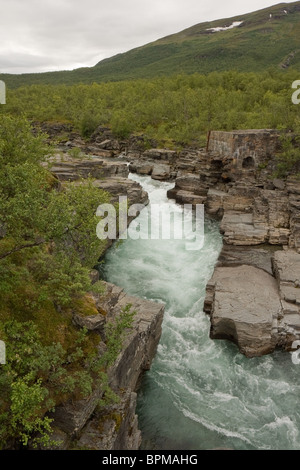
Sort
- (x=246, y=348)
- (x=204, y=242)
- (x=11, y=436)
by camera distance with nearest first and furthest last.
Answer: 1. (x=11, y=436)
2. (x=246, y=348)
3. (x=204, y=242)

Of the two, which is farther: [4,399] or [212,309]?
[212,309]

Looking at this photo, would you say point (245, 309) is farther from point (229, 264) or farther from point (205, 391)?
point (229, 264)

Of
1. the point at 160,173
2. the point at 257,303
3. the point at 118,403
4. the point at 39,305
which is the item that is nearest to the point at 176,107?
the point at 160,173

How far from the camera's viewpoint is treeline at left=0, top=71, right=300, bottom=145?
7288 cm

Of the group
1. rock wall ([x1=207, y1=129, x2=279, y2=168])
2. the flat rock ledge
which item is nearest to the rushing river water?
the flat rock ledge

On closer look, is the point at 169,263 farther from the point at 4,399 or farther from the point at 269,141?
the point at 269,141

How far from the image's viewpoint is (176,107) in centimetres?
9212

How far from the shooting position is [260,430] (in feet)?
54.4

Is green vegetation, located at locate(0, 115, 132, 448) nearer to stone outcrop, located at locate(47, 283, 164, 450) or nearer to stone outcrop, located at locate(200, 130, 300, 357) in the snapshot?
stone outcrop, located at locate(47, 283, 164, 450)

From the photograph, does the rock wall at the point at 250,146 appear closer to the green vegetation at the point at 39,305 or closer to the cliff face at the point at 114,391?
the cliff face at the point at 114,391

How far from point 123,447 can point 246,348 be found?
1040 centimetres

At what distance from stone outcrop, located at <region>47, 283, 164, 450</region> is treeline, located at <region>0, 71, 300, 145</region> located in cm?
4244

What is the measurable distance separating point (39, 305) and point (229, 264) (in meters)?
19.3
